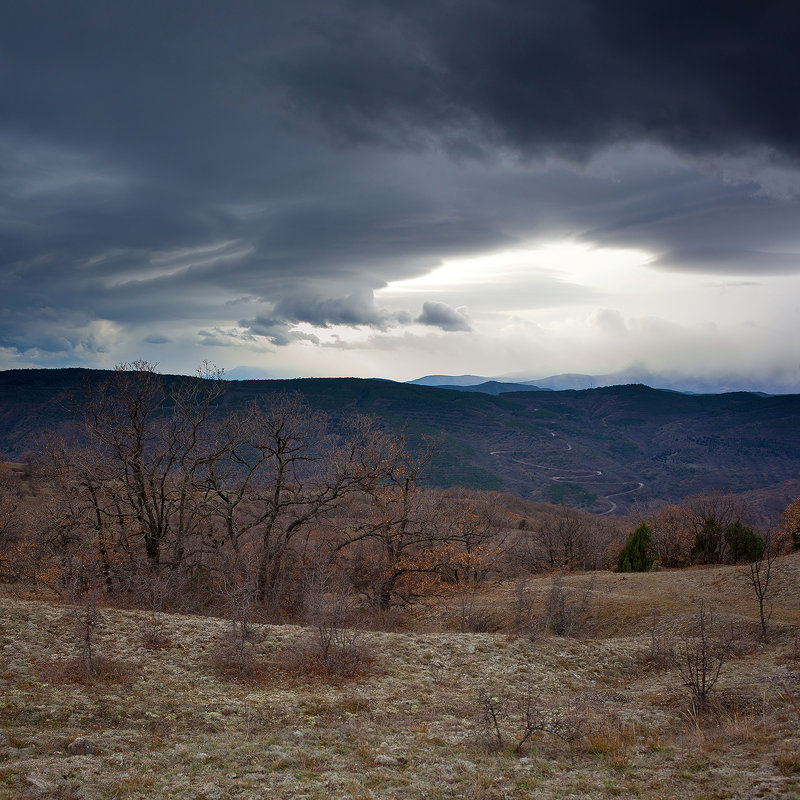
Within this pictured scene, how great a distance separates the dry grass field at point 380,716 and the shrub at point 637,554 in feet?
104

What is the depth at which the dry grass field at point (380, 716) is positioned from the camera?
284 inches

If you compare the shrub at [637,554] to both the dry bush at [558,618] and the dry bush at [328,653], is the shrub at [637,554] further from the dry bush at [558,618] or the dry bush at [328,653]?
the dry bush at [328,653]

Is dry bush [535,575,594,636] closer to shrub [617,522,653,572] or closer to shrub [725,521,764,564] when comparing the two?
shrub [617,522,653,572]

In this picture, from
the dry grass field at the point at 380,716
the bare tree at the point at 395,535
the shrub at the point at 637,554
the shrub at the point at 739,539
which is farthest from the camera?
the shrub at the point at 637,554

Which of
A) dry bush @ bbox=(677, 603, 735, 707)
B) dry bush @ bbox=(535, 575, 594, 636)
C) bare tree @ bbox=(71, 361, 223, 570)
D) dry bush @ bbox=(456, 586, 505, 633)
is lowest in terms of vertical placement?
dry bush @ bbox=(456, 586, 505, 633)

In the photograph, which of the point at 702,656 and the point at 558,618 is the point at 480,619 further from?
the point at 702,656

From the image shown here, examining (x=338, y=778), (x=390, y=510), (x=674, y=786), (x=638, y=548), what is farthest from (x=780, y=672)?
(x=638, y=548)

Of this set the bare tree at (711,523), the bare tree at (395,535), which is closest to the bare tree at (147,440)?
the bare tree at (395,535)

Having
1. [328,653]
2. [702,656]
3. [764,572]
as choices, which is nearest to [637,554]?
[764,572]

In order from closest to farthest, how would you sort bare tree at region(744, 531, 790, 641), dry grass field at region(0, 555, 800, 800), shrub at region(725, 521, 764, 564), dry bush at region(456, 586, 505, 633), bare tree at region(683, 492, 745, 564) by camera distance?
1. dry grass field at region(0, 555, 800, 800)
2. bare tree at region(744, 531, 790, 641)
3. dry bush at region(456, 586, 505, 633)
4. shrub at region(725, 521, 764, 564)
5. bare tree at region(683, 492, 745, 564)

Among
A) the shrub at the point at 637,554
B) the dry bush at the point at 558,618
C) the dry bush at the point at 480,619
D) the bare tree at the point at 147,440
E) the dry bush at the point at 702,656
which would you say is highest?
the bare tree at the point at 147,440

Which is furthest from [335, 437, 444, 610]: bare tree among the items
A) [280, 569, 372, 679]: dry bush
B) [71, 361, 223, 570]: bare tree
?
[280, 569, 372, 679]: dry bush

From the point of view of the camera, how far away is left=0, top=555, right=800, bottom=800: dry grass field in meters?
7.21

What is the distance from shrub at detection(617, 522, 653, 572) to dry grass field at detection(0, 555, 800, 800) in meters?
31.8
